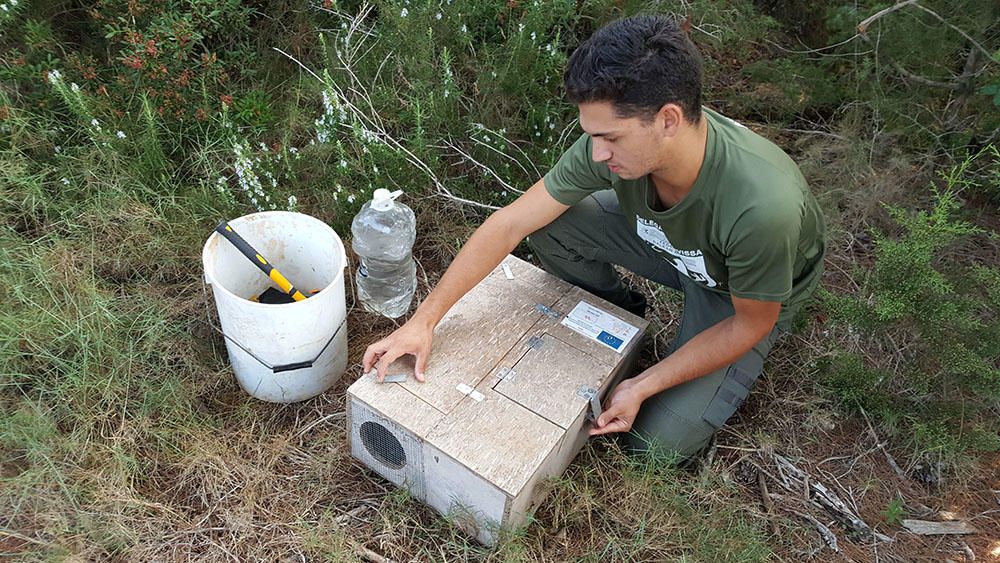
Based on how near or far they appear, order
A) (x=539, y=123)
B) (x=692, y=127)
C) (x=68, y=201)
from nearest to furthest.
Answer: (x=692, y=127), (x=68, y=201), (x=539, y=123)

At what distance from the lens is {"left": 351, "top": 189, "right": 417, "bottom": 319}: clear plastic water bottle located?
9.00ft

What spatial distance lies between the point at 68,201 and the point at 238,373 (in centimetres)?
117

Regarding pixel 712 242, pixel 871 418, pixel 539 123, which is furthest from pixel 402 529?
pixel 539 123

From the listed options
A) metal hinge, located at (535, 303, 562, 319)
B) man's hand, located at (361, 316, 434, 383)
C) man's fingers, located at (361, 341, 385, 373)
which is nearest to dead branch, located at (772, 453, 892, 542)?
metal hinge, located at (535, 303, 562, 319)

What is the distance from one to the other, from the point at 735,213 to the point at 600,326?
637mm

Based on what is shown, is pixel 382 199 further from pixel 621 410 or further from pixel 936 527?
pixel 936 527

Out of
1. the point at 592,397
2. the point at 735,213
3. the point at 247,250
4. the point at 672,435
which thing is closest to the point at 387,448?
the point at 592,397

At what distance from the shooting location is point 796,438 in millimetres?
2395

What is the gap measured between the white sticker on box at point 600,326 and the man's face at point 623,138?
0.64 m

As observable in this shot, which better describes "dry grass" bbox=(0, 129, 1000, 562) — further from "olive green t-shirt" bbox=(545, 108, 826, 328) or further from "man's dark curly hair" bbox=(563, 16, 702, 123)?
"man's dark curly hair" bbox=(563, 16, 702, 123)

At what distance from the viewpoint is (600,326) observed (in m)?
2.27

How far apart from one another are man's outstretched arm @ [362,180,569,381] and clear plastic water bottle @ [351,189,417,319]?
0.65 m

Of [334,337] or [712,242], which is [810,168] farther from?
[334,337]

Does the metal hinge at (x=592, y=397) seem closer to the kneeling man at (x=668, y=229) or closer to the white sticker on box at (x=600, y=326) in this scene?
the kneeling man at (x=668, y=229)
